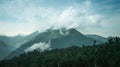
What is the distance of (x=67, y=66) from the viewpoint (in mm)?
191000

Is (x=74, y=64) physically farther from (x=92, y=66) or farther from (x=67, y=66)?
(x=92, y=66)

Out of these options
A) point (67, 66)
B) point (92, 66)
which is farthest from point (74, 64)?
point (92, 66)

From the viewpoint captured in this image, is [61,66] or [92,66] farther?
[61,66]

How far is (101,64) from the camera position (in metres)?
176

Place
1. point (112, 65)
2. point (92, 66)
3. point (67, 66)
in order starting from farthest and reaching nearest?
point (67, 66), point (92, 66), point (112, 65)

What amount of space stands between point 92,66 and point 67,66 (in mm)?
21417

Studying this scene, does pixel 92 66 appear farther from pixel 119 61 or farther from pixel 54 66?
pixel 54 66

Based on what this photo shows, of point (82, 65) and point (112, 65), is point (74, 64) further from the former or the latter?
point (112, 65)

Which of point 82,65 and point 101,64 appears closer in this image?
point 101,64

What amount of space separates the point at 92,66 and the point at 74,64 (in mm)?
17976

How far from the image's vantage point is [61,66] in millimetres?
194250

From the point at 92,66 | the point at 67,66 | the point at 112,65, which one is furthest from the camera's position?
the point at 67,66

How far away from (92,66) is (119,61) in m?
19.8

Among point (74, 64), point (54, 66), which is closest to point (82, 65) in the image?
point (74, 64)
